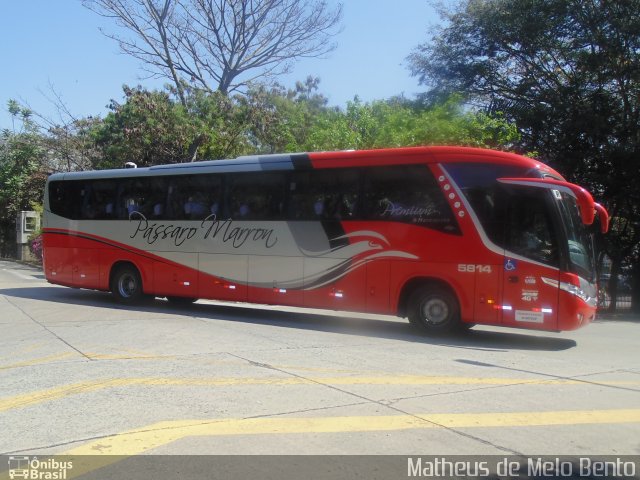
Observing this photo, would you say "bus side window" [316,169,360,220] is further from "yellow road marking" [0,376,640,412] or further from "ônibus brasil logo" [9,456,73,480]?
"ônibus brasil logo" [9,456,73,480]

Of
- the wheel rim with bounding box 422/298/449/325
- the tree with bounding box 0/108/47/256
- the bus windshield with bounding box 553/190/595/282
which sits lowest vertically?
the wheel rim with bounding box 422/298/449/325

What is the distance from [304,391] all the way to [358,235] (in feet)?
18.0

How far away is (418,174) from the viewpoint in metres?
11.0

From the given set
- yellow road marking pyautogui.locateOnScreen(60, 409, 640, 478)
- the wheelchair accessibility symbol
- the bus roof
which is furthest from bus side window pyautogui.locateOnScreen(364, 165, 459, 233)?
yellow road marking pyautogui.locateOnScreen(60, 409, 640, 478)

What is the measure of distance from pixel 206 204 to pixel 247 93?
15757mm

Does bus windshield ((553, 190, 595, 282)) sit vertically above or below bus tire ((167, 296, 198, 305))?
above

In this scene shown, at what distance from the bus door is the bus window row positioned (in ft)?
3.64

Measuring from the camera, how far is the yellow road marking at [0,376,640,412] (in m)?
6.30

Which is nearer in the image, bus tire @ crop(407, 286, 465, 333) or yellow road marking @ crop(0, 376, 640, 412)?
yellow road marking @ crop(0, 376, 640, 412)

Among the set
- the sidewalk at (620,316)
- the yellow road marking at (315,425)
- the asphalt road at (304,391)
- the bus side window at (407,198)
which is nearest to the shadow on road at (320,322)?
the asphalt road at (304,391)

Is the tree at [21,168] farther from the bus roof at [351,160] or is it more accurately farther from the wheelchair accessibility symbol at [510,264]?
the wheelchair accessibility symbol at [510,264]

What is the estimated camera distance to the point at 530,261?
10055 mm

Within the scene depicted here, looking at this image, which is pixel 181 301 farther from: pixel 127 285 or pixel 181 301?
pixel 127 285

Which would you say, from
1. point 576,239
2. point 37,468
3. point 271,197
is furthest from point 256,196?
point 37,468
